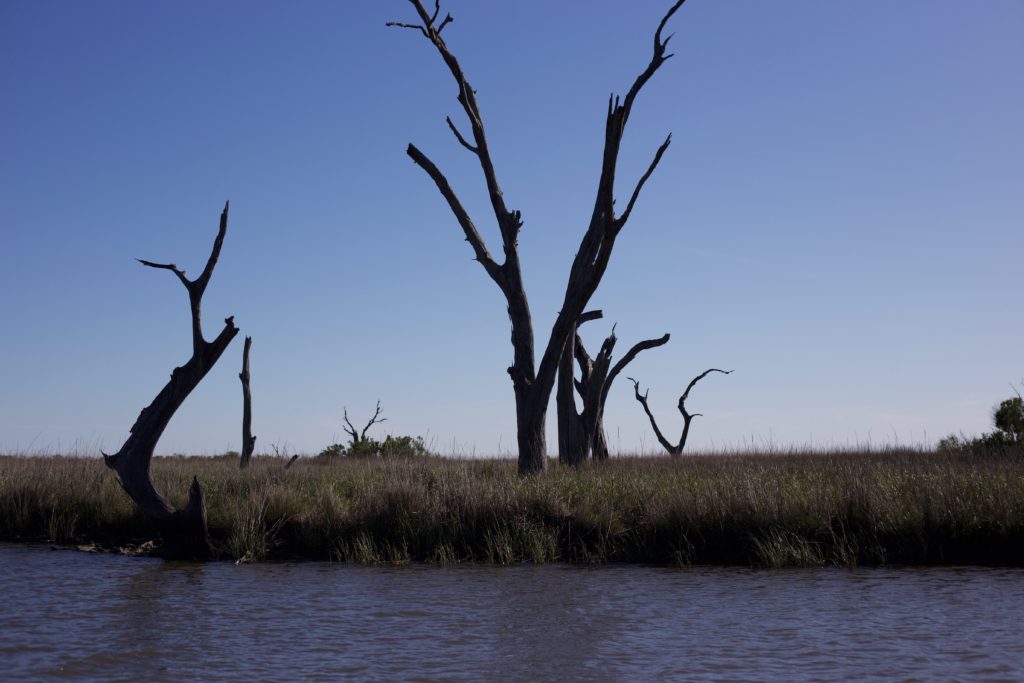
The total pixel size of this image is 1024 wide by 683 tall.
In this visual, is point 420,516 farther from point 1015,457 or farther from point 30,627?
point 1015,457

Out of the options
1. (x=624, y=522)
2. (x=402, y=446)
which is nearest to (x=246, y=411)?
(x=402, y=446)

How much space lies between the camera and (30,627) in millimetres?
7570

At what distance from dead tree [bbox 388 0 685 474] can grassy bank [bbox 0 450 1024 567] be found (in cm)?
368

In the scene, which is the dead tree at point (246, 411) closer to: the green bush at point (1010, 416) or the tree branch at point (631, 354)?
the tree branch at point (631, 354)

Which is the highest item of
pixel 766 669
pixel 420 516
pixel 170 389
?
pixel 170 389

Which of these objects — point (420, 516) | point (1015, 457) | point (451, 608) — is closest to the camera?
point (451, 608)

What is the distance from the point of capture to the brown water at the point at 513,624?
6234 mm

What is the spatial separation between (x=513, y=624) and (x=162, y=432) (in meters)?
7.36

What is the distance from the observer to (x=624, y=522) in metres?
11.9

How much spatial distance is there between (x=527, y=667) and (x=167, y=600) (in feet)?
13.4

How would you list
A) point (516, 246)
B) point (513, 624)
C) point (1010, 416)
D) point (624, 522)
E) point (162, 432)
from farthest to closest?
point (1010, 416) < point (516, 246) < point (162, 432) < point (624, 522) < point (513, 624)

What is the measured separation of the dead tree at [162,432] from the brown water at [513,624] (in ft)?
5.12

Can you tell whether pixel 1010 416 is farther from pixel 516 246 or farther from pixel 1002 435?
pixel 516 246

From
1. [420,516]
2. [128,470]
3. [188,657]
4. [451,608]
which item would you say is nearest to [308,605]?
[451,608]
